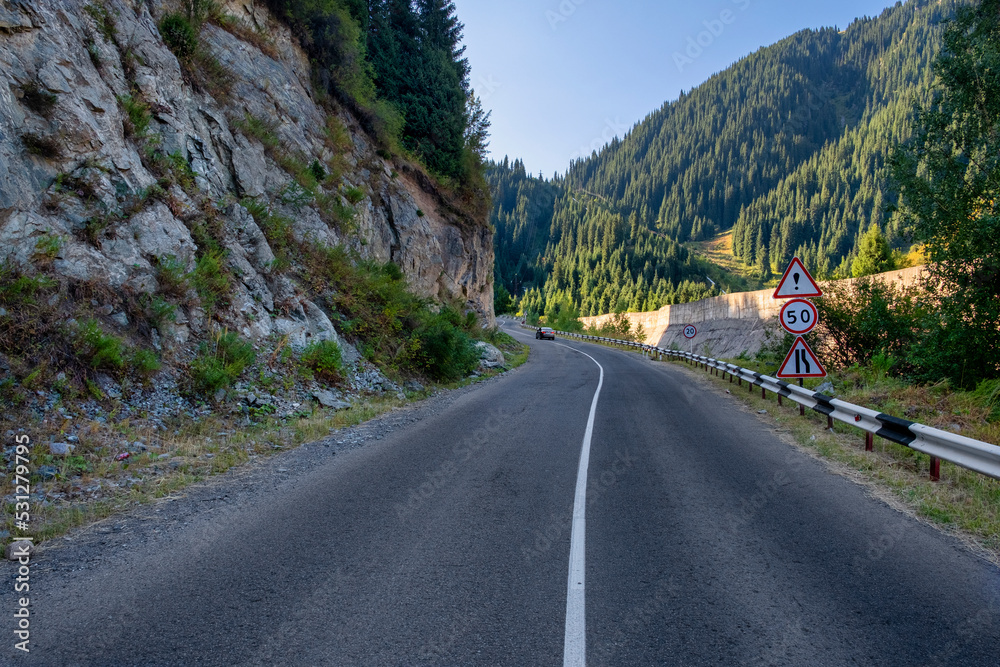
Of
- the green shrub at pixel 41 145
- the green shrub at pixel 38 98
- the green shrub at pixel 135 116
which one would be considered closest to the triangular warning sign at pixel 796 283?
the green shrub at pixel 41 145

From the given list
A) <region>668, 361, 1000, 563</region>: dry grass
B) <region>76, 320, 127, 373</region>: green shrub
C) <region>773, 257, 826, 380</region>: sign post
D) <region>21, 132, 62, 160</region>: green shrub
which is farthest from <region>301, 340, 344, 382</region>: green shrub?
<region>773, 257, 826, 380</region>: sign post

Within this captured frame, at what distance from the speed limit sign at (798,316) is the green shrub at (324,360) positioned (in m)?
9.70

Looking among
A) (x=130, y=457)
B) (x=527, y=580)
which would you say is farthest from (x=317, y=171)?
(x=527, y=580)

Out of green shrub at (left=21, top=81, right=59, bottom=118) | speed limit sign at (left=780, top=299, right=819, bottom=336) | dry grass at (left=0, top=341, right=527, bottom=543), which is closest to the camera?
dry grass at (left=0, top=341, right=527, bottom=543)

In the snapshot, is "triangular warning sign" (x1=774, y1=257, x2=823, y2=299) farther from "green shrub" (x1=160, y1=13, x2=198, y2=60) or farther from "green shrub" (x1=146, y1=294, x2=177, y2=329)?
"green shrub" (x1=160, y1=13, x2=198, y2=60)

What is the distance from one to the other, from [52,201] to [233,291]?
3141 mm

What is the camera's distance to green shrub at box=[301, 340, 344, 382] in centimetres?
1061

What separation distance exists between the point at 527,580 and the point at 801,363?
883 centimetres

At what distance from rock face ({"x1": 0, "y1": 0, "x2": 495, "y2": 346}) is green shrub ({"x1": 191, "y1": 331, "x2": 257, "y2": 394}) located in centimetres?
46

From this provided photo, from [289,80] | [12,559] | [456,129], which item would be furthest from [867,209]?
[12,559]

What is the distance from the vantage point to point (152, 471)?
577 cm

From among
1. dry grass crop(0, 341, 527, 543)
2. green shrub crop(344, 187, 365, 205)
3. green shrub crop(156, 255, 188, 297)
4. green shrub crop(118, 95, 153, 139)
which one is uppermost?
green shrub crop(344, 187, 365, 205)

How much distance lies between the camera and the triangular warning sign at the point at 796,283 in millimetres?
9617

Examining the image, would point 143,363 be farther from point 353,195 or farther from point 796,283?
point 353,195
